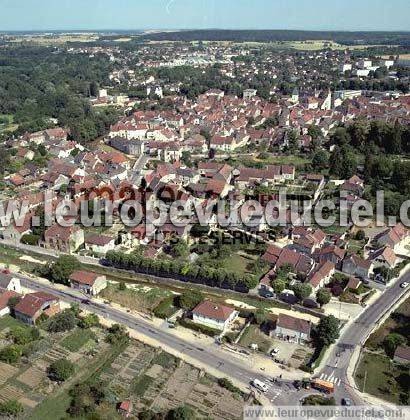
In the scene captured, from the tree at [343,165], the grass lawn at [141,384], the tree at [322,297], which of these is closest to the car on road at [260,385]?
the grass lawn at [141,384]

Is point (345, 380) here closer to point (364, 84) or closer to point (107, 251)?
point (107, 251)

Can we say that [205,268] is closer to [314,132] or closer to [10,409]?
[10,409]

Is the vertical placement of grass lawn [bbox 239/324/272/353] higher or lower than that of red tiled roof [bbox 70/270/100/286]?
lower

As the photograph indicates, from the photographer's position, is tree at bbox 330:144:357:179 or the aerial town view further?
tree at bbox 330:144:357:179

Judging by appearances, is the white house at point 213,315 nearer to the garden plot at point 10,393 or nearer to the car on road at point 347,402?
the car on road at point 347,402

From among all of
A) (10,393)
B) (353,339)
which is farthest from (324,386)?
(10,393)

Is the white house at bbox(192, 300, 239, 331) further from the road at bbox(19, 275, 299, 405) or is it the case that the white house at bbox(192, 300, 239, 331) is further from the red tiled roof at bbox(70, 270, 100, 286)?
the red tiled roof at bbox(70, 270, 100, 286)

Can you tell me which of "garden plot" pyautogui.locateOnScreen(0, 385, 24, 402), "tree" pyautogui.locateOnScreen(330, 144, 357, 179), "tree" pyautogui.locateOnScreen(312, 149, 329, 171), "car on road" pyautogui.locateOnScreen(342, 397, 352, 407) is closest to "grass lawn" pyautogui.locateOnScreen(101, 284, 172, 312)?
"garden plot" pyautogui.locateOnScreen(0, 385, 24, 402)
